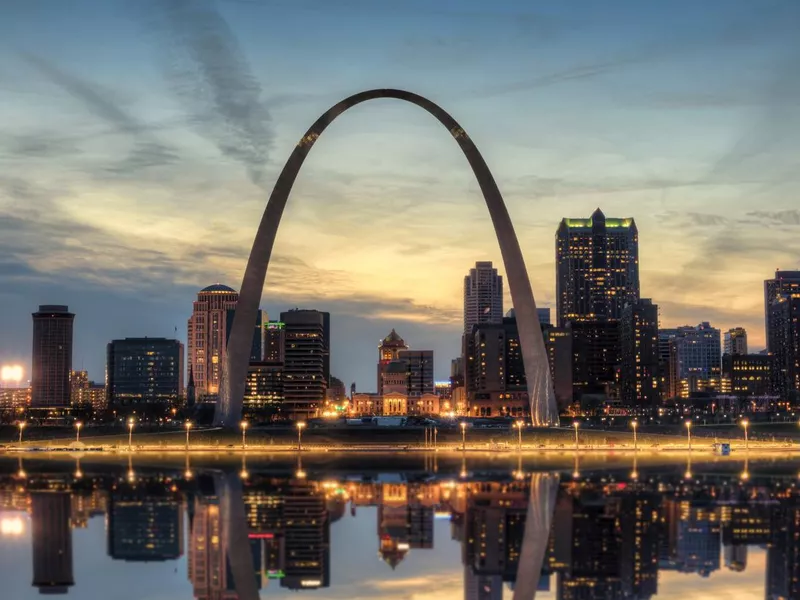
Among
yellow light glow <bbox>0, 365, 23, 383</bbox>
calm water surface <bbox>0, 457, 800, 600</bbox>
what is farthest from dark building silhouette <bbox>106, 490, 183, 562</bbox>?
yellow light glow <bbox>0, 365, 23, 383</bbox>

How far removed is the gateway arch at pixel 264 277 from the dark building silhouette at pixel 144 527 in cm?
4592

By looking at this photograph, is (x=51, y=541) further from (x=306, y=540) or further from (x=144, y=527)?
(x=306, y=540)

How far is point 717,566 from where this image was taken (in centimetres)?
2656

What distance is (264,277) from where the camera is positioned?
290 ft

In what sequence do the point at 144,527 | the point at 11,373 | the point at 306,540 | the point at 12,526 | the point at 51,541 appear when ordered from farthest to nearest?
the point at 11,373, the point at 12,526, the point at 144,527, the point at 51,541, the point at 306,540

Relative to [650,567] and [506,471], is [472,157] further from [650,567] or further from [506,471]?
[650,567]

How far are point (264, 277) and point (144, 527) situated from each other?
55.6 metres

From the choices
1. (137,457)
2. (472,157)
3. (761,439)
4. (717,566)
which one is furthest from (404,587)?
(761,439)

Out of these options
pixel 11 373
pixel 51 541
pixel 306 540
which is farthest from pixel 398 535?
pixel 11 373

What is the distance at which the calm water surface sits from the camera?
2445 cm

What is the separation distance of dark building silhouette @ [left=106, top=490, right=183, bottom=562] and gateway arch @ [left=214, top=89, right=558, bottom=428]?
45916 mm

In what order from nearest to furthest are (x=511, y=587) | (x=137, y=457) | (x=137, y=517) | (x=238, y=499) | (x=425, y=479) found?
1. (x=511, y=587)
2. (x=137, y=517)
3. (x=238, y=499)
4. (x=425, y=479)
5. (x=137, y=457)

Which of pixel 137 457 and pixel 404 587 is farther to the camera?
pixel 137 457

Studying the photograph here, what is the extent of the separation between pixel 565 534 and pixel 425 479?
62.4ft
